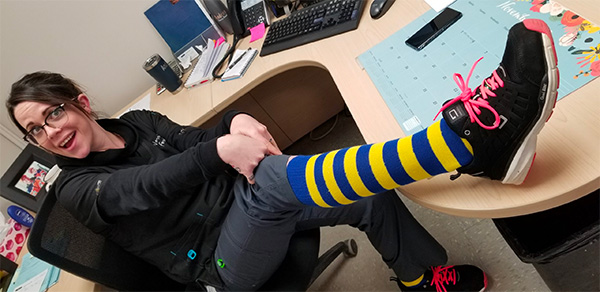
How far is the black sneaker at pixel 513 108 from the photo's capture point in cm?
57

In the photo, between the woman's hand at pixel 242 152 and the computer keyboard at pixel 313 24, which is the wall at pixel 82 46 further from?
the woman's hand at pixel 242 152

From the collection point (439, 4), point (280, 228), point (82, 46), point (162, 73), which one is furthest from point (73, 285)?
point (439, 4)

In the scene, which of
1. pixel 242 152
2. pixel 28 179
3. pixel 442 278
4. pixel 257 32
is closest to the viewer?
pixel 242 152

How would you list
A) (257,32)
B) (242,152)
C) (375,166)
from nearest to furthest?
(375,166) → (242,152) → (257,32)

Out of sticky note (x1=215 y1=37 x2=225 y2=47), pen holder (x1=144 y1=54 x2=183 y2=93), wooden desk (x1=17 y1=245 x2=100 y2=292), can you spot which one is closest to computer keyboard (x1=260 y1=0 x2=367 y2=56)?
sticky note (x1=215 y1=37 x2=225 y2=47)

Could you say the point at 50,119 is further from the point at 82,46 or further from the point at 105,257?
the point at 82,46

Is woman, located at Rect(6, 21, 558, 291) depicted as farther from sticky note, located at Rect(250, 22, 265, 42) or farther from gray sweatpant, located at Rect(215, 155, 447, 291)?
sticky note, located at Rect(250, 22, 265, 42)

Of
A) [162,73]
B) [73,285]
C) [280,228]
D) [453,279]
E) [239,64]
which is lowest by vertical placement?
[453,279]

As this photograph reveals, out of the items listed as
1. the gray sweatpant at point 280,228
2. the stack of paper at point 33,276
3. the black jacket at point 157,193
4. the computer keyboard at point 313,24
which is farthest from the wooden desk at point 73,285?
the computer keyboard at point 313,24

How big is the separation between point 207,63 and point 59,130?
2.58 ft

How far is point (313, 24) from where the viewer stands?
1.31 meters

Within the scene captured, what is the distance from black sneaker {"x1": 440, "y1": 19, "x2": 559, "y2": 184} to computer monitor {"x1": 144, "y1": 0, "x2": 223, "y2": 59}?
1.43 meters

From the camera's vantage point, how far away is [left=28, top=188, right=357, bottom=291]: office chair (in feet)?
2.88

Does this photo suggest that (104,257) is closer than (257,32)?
Yes
